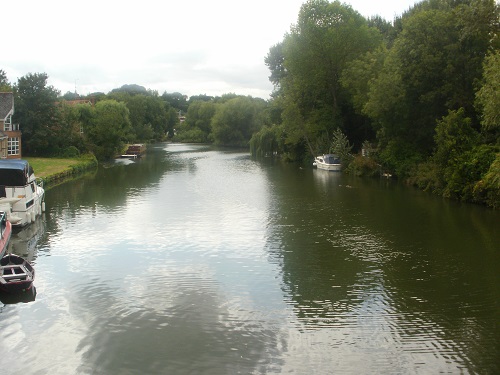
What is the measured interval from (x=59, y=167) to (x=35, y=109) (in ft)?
40.5

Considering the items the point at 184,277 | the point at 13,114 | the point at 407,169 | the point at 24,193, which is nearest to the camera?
the point at 184,277

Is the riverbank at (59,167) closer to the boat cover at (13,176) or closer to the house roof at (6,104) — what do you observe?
the house roof at (6,104)

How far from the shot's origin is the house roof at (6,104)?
53.0 metres

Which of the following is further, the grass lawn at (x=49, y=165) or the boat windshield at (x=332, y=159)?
the boat windshield at (x=332, y=159)

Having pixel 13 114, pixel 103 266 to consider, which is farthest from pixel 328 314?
pixel 13 114

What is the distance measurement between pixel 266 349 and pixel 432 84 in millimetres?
31221

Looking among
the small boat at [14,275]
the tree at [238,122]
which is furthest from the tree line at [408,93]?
the tree at [238,122]

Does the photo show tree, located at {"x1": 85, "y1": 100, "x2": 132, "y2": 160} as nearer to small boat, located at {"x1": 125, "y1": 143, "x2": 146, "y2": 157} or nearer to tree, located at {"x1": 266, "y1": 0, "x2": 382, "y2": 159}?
small boat, located at {"x1": 125, "y1": 143, "x2": 146, "y2": 157}

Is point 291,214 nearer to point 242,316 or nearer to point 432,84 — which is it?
point 242,316

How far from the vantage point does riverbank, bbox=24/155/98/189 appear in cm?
4217

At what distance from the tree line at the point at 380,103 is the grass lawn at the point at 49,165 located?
16.0 feet

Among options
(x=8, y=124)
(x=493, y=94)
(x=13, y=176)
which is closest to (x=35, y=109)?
Answer: (x=8, y=124)

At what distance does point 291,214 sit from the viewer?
27.9 metres

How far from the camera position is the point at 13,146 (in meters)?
54.5
